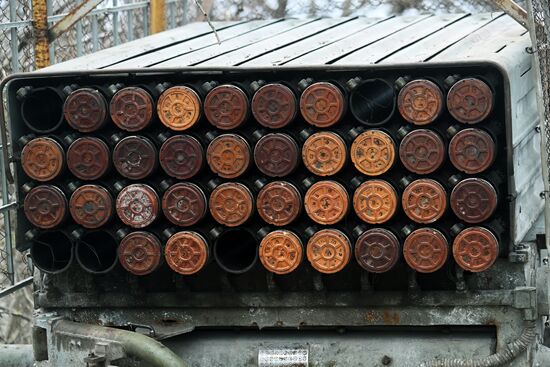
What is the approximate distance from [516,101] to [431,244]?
28.8 inches

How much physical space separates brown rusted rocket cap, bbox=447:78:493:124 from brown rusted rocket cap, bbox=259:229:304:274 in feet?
2.64

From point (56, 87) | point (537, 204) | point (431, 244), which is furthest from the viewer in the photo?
point (537, 204)

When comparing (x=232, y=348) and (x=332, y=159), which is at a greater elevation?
(x=332, y=159)

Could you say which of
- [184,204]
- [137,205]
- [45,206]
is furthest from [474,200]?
[45,206]

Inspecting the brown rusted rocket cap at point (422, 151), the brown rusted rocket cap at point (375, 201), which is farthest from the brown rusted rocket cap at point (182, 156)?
the brown rusted rocket cap at point (422, 151)

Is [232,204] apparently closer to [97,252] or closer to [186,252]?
[186,252]

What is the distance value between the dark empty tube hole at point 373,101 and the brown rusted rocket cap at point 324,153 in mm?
150

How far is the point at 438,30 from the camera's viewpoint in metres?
6.50

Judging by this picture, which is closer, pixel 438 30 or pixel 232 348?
pixel 232 348

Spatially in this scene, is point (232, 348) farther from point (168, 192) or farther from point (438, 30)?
point (438, 30)

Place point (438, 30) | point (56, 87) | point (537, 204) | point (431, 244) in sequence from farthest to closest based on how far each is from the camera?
point (438, 30) < point (537, 204) < point (56, 87) < point (431, 244)

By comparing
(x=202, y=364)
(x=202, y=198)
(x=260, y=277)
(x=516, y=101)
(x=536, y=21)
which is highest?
(x=536, y=21)

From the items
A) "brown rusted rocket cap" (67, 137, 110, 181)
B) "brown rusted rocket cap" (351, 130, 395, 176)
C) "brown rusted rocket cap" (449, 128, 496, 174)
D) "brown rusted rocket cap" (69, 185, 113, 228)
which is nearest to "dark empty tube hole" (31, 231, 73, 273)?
"brown rusted rocket cap" (69, 185, 113, 228)

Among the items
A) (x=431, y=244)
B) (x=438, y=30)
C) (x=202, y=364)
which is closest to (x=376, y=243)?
(x=431, y=244)
